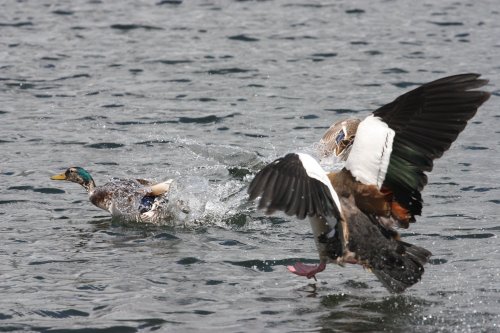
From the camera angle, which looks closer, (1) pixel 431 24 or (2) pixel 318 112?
(2) pixel 318 112

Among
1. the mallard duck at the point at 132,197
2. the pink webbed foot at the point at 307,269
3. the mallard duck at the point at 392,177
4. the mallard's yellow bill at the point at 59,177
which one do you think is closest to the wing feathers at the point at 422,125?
the mallard duck at the point at 392,177

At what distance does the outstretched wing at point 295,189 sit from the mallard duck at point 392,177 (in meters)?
0.25

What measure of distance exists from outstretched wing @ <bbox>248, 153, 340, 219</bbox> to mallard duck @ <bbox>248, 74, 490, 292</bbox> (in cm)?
25

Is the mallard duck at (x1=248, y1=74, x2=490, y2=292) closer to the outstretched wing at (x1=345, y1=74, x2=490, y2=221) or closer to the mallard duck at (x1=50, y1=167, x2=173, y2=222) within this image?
the outstretched wing at (x1=345, y1=74, x2=490, y2=221)

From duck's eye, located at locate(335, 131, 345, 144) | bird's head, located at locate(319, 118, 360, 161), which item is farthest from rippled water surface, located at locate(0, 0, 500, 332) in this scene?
duck's eye, located at locate(335, 131, 345, 144)

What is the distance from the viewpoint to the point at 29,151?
37.8 ft

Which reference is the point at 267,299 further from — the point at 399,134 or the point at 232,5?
the point at 232,5

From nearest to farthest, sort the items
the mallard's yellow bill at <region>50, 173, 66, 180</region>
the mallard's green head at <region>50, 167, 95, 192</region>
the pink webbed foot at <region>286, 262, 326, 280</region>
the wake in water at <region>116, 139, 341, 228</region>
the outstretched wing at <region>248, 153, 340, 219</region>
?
1. the outstretched wing at <region>248, 153, 340, 219</region>
2. the pink webbed foot at <region>286, 262, 326, 280</region>
3. the wake in water at <region>116, 139, 341, 228</region>
4. the mallard's green head at <region>50, 167, 95, 192</region>
5. the mallard's yellow bill at <region>50, 173, 66, 180</region>

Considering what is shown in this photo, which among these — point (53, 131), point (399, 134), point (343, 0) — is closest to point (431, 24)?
point (343, 0)

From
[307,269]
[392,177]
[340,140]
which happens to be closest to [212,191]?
[340,140]

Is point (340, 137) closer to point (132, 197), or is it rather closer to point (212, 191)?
point (212, 191)

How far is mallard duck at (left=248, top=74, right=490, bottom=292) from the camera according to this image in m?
7.45

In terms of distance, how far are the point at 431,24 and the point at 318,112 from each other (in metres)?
5.17

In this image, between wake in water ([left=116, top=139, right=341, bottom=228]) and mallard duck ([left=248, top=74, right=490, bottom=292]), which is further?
wake in water ([left=116, top=139, right=341, bottom=228])
